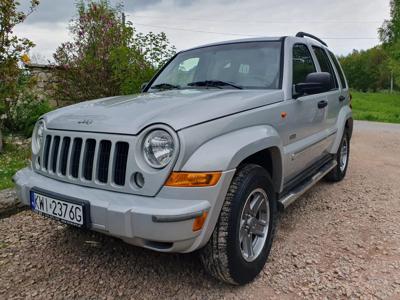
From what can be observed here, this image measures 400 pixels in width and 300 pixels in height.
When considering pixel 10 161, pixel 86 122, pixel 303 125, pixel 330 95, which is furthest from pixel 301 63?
pixel 10 161

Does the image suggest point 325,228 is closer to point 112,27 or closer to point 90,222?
point 90,222

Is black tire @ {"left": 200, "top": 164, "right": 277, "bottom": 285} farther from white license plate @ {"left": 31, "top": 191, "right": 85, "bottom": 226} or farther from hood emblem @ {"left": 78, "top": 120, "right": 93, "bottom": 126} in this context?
hood emblem @ {"left": 78, "top": 120, "right": 93, "bottom": 126}

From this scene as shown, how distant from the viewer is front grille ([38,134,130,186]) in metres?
2.07

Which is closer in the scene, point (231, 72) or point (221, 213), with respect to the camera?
point (221, 213)

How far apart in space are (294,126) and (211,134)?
3.84 ft

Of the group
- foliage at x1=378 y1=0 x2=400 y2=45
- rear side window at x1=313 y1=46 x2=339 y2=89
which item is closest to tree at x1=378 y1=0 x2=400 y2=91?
foliage at x1=378 y1=0 x2=400 y2=45

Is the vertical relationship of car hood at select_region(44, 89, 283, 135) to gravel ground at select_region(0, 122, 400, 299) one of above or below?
above

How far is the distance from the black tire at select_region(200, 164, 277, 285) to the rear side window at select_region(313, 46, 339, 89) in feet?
7.18

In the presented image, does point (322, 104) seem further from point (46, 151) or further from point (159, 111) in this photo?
point (46, 151)

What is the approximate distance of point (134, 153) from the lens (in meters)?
1.99

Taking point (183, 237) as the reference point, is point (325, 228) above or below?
below

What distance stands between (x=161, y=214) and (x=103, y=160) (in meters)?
0.55

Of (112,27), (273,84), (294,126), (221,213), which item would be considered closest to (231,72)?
(273,84)

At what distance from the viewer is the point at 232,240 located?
2.16 meters
